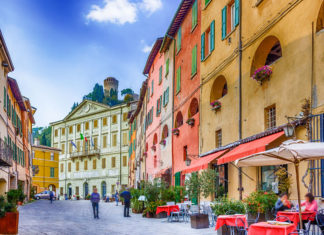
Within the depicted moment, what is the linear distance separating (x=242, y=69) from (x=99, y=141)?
49.7 meters

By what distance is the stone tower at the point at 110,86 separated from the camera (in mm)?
92750

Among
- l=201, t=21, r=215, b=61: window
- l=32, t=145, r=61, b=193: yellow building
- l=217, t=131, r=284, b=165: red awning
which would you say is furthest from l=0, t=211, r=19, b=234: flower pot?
l=32, t=145, r=61, b=193: yellow building

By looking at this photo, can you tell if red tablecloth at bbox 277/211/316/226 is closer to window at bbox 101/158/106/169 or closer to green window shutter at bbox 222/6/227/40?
green window shutter at bbox 222/6/227/40

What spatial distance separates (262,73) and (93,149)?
5199 centimetres

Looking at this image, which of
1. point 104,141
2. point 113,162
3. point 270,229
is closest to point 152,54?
point 270,229

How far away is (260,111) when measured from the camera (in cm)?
1391

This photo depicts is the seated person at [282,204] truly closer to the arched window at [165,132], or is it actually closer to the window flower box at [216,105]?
the window flower box at [216,105]

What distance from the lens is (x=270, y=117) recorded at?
13648 millimetres

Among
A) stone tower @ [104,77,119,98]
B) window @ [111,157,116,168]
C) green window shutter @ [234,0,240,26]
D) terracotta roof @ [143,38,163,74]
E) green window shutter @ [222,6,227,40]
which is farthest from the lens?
stone tower @ [104,77,119,98]

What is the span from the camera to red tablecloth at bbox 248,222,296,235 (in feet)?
23.6

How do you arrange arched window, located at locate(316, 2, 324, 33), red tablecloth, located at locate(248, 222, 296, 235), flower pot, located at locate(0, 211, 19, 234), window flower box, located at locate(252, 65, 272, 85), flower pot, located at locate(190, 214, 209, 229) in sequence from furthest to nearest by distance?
1. flower pot, located at locate(190, 214, 209, 229)
2. window flower box, located at locate(252, 65, 272, 85)
3. flower pot, located at locate(0, 211, 19, 234)
4. arched window, located at locate(316, 2, 324, 33)
5. red tablecloth, located at locate(248, 222, 296, 235)

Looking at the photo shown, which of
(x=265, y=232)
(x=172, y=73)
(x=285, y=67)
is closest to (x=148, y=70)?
(x=172, y=73)

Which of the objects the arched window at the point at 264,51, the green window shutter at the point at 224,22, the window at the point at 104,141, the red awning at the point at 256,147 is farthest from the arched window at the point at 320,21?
the window at the point at 104,141

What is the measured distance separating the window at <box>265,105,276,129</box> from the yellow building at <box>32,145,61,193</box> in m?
51.9
